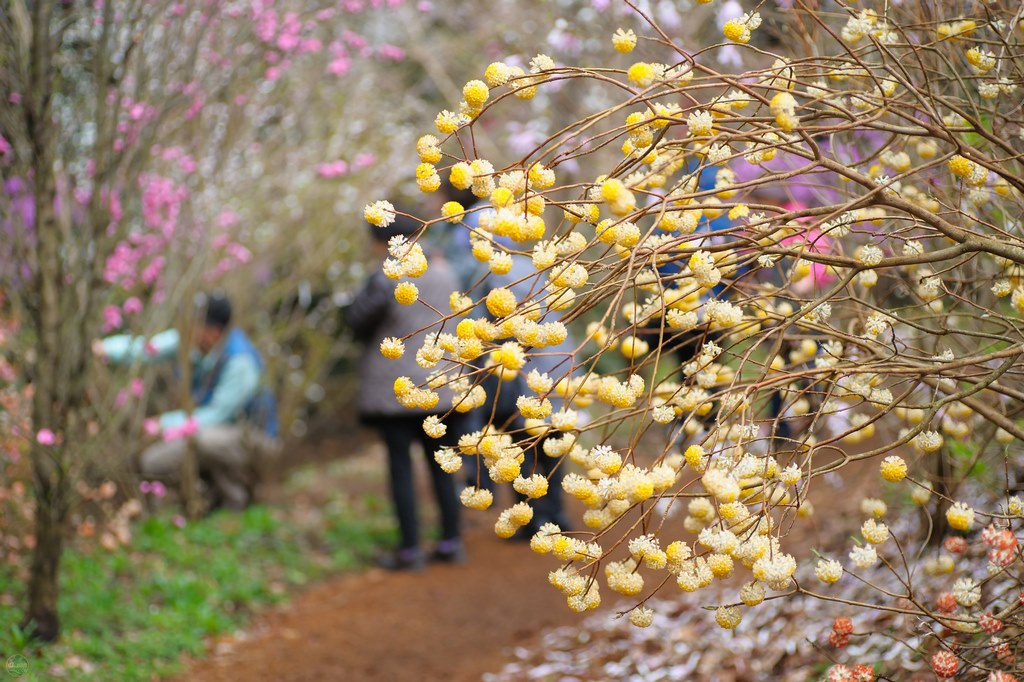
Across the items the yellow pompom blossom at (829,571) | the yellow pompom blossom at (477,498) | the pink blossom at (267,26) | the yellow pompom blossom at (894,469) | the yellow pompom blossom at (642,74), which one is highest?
the pink blossom at (267,26)

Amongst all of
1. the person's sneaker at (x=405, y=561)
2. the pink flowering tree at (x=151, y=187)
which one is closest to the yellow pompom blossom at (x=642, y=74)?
the pink flowering tree at (x=151, y=187)

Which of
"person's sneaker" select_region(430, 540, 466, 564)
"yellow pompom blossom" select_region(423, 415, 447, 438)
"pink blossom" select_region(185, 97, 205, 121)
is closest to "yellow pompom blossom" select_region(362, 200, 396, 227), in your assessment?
"yellow pompom blossom" select_region(423, 415, 447, 438)

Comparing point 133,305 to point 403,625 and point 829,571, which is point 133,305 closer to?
point 403,625

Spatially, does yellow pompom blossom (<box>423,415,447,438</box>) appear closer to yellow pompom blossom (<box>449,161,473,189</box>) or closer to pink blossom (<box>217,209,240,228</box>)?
yellow pompom blossom (<box>449,161,473,189</box>)

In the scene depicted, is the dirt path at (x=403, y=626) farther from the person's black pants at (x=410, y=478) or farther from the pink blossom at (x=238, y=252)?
the pink blossom at (x=238, y=252)

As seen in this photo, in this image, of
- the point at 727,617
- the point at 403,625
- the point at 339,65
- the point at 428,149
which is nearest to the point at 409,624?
the point at 403,625

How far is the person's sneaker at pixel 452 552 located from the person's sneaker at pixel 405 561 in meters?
0.12

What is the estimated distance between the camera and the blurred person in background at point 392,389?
466 cm

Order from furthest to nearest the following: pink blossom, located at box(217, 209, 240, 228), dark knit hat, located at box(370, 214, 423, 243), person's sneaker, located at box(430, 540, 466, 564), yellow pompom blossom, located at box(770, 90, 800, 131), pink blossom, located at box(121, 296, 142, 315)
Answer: pink blossom, located at box(217, 209, 240, 228) → pink blossom, located at box(121, 296, 142, 315) → person's sneaker, located at box(430, 540, 466, 564) → dark knit hat, located at box(370, 214, 423, 243) → yellow pompom blossom, located at box(770, 90, 800, 131)

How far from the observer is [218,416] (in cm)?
571

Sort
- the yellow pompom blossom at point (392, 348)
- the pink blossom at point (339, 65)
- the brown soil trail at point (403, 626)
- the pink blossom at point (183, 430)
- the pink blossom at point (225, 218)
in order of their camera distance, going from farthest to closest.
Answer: the pink blossom at point (339, 65)
the pink blossom at point (225, 218)
the pink blossom at point (183, 430)
the brown soil trail at point (403, 626)
the yellow pompom blossom at point (392, 348)

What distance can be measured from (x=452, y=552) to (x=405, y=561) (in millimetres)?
269

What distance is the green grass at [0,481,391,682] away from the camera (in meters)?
3.41

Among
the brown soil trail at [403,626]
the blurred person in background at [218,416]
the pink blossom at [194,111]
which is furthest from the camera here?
the blurred person in background at [218,416]
